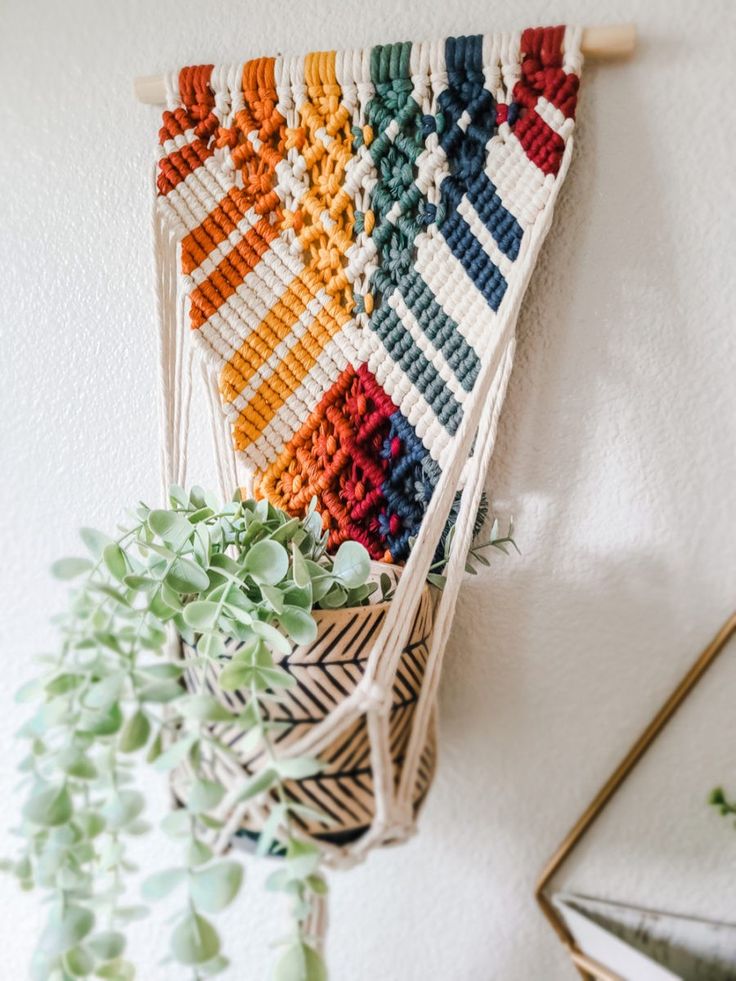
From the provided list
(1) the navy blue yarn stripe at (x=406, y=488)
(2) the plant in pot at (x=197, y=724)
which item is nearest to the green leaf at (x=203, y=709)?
(2) the plant in pot at (x=197, y=724)

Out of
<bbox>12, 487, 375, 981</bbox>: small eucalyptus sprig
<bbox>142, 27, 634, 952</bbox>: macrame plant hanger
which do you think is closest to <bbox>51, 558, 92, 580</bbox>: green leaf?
<bbox>12, 487, 375, 981</bbox>: small eucalyptus sprig

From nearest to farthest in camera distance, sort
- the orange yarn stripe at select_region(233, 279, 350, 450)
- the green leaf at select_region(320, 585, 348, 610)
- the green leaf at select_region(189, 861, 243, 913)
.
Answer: the green leaf at select_region(189, 861, 243, 913) < the green leaf at select_region(320, 585, 348, 610) < the orange yarn stripe at select_region(233, 279, 350, 450)

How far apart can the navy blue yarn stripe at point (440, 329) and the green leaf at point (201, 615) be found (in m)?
0.25

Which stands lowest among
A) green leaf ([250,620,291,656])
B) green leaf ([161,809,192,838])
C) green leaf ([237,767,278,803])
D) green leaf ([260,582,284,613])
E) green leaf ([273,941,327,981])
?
green leaf ([273,941,327,981])

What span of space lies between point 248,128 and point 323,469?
0.29 m

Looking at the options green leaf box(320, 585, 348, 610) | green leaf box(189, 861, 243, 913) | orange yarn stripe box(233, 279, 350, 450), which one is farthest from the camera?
orange yarn stripe box(233, 279, 350, 450)

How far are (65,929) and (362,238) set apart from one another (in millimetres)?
520

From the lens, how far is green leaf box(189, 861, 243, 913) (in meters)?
0.42

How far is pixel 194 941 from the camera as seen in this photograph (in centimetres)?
42

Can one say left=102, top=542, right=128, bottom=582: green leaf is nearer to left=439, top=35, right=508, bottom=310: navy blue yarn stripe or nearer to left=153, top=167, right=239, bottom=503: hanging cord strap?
left=153, top=167, right=239, bottom=503: hanging cord strap

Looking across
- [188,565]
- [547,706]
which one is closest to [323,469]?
[188,565]

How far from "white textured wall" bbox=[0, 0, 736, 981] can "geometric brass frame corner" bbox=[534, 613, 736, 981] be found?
1 cm

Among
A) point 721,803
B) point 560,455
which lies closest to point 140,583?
point 560,455

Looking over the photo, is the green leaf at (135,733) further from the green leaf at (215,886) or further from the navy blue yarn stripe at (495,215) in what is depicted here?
the navy blue yarn stripe at (495,215)
